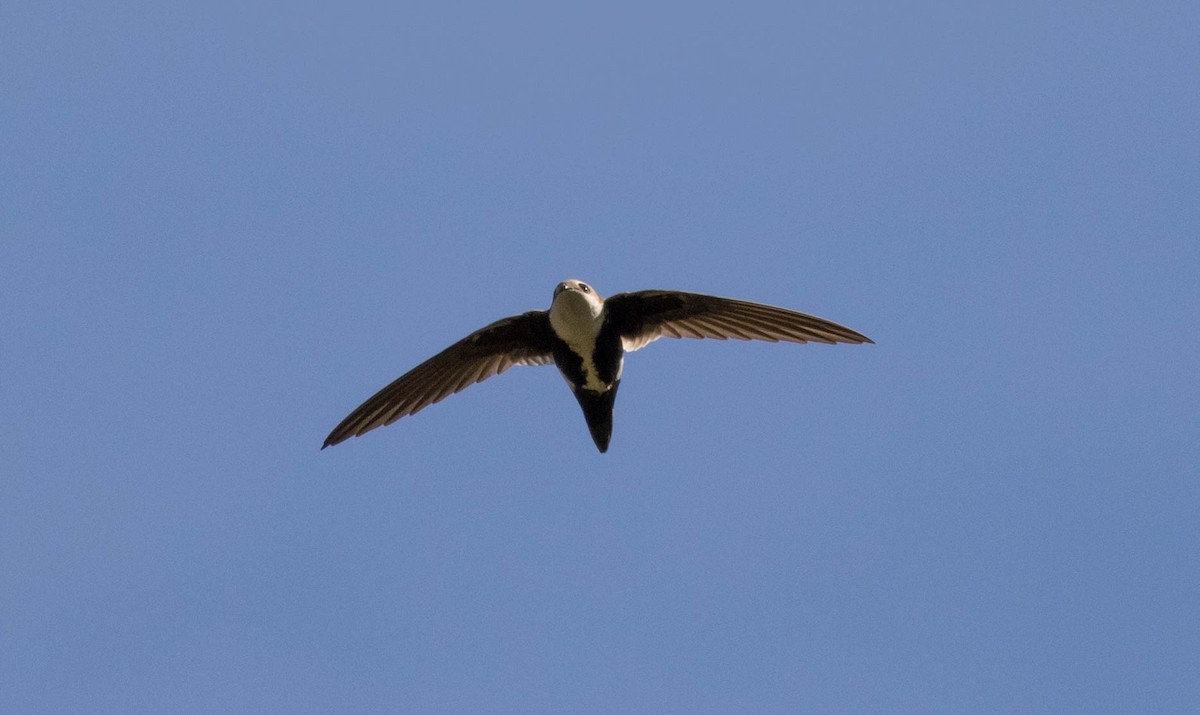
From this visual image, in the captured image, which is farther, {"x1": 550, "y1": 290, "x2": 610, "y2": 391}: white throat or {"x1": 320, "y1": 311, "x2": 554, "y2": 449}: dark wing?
{"x1": 320, "y1": 311, "x2": 554, "y2": 449}: dark wing

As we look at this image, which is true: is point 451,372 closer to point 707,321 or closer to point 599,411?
point 599,411

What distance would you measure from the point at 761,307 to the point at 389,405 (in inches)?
95.8

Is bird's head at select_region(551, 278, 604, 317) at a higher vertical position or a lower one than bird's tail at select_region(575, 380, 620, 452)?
higher

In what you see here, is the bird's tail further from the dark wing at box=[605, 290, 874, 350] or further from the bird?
the dark wing at box=[605, 290, 874, 350]

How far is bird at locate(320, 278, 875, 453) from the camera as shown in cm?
991

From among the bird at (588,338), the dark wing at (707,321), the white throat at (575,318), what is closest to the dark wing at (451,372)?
the bird at (588,338)

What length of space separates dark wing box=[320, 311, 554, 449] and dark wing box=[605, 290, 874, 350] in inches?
22.2

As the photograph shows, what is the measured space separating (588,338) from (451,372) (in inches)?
43.6

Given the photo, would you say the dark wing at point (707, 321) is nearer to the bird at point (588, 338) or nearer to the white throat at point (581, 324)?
the bird at point (588, 338)

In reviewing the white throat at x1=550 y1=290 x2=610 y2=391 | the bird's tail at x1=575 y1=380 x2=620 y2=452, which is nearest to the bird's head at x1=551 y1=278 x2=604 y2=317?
the white throat at x1=550 y1=290 x2=610 y2=391

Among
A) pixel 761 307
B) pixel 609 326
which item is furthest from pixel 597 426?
pixel 761 307

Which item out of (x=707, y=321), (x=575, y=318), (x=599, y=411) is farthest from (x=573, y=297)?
(x=707, y=321)

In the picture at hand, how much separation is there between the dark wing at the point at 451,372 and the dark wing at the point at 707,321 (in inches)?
22.2

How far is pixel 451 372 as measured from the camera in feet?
34.5
